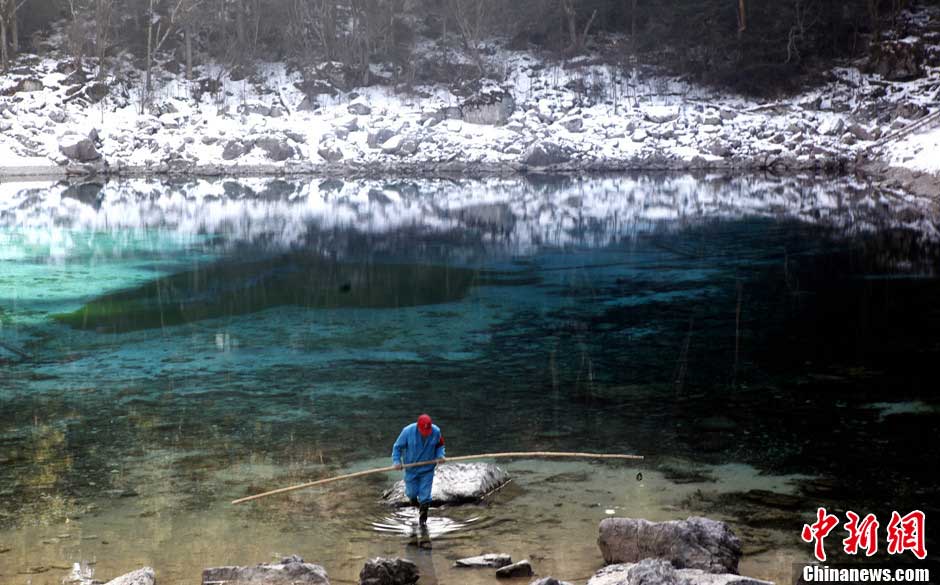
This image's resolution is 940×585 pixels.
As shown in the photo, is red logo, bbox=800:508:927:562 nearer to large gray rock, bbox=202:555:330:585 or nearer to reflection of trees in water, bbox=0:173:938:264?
large gray rock, bbox=202:555:330:585

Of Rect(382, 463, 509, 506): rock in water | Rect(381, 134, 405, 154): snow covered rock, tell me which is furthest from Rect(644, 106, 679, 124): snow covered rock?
Rect(382, 463, 509, 506): rock in water

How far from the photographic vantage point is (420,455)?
894 centimetres

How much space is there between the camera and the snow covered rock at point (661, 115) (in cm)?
5569

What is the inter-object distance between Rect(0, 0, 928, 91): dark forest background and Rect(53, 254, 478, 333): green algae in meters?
38.5

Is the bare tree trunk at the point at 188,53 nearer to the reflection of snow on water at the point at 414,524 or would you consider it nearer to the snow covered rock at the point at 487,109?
the snow covered rock at the point at 487,109

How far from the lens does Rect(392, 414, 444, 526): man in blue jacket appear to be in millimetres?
8906

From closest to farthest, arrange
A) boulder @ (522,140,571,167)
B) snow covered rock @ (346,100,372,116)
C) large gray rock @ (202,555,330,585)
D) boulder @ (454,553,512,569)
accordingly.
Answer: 1. large gray rock @ (202,555,330,585)
2. boulder @ (454,553,512,569)
3. boulder @ (522,140,571,167)
4. snow covered rock @ (346,100,372,116)

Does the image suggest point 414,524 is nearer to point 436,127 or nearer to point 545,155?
point 545,155

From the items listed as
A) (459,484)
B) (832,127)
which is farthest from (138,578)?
(832,127)

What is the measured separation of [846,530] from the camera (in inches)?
343

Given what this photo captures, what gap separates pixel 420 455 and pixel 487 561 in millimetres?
1245

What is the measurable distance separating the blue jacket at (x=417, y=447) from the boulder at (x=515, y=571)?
1.41 metres

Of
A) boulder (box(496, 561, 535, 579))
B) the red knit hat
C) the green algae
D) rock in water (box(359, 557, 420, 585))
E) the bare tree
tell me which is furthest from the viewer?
the bare tree

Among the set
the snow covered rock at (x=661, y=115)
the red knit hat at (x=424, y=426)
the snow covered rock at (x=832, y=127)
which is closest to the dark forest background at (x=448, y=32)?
the snow covered rock at (x=661, y=115)
